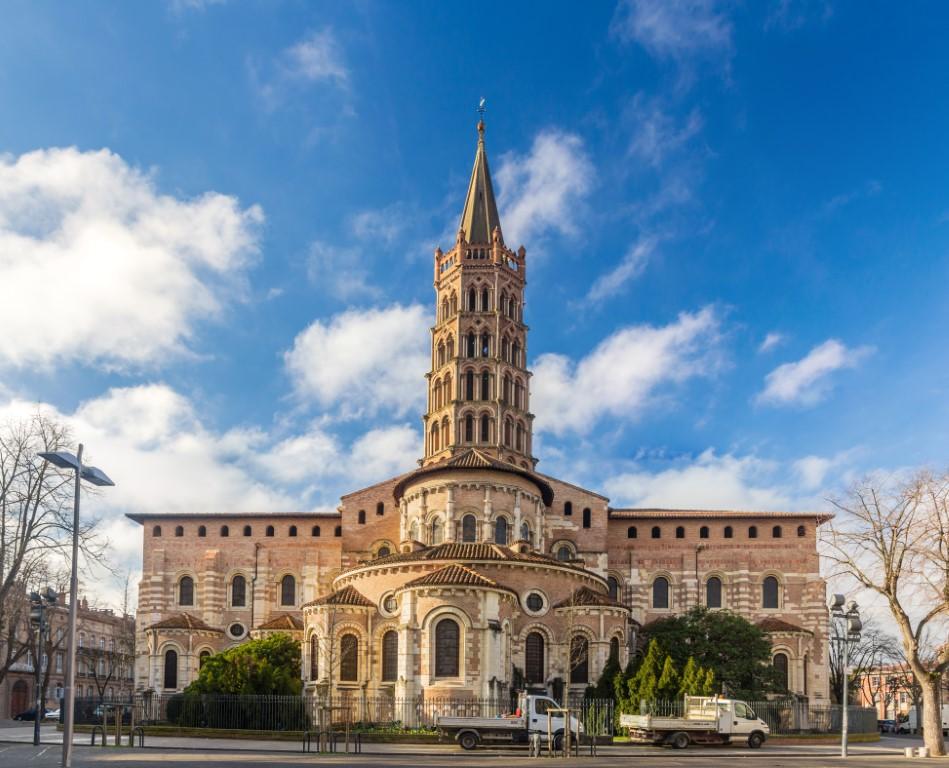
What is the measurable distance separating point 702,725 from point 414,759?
12584mm

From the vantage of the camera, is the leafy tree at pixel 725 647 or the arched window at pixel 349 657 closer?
the arched window at pixel 349 657

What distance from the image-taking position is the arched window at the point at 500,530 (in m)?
54.2

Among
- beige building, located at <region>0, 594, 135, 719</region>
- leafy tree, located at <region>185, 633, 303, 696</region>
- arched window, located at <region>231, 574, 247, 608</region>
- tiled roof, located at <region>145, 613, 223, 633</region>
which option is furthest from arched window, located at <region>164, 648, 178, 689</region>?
leafy tree, located at <region>185, 633, 303, 696</region>

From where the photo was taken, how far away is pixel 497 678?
1662 inches

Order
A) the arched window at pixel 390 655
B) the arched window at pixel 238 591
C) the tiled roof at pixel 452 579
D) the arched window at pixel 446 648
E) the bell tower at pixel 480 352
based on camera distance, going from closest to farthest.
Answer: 1. the arched window at pixel 446 648
2. the tiled roof at pixel 452 579
3. the arched window at pixel 390 655
4. the arched window at pixel 238 591
5. the bell tower at pixel 480 352

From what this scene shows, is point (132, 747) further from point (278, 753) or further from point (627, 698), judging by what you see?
point (627, 698)

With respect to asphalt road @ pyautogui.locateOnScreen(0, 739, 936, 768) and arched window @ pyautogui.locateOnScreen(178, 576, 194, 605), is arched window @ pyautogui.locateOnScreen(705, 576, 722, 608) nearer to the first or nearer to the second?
asphalt road @ pyautogui.locateOnScreen(0, 739, 936, 768)

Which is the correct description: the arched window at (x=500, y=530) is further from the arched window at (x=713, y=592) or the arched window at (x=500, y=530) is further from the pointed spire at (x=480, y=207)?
the pointed spire at (x=480, y=207)

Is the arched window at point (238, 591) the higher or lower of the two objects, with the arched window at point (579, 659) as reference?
higher

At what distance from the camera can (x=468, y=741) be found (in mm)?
33594

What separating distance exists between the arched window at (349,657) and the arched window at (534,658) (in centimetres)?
797

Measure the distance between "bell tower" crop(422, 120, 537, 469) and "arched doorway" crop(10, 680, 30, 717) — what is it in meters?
34.8

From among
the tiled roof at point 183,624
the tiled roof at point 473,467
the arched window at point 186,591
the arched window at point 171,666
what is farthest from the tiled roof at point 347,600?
the arched window at point 186,591

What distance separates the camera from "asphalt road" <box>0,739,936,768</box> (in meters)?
26.3
